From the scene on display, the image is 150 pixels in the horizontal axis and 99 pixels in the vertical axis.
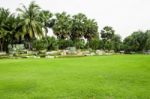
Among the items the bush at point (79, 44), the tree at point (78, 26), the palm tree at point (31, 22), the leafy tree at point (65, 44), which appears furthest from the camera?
the tree at point (78, 26)

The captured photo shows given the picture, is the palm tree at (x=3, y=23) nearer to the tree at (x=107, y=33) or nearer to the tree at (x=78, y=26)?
the tree at (x=78, y=26)

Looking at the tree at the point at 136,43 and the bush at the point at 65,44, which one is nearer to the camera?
the bush at the point at 65,44

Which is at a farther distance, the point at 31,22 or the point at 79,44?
the point at 79,44

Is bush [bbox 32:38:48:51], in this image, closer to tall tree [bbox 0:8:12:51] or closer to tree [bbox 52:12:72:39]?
tall tree [bbox 0:8:12:51]

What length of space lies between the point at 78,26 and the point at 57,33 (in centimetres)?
771

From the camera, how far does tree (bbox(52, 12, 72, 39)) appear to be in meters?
74.9

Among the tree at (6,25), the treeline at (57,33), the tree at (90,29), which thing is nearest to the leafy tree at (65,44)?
the treeline at (57,33)

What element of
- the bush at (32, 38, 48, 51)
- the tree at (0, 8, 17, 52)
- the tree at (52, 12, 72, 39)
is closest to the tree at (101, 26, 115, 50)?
the tree at (52, 12, 72, 39)

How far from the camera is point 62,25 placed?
7531 centimetres

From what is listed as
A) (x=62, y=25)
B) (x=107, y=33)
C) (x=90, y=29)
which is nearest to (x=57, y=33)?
(x=62, y=25)

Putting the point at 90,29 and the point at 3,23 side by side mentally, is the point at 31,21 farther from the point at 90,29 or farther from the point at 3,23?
the point at 90,29

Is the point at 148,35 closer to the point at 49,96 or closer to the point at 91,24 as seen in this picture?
the point at 91,24

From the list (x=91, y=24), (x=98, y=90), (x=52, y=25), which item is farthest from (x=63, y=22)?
(x=98, y=90)

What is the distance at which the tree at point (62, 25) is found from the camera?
7494 cm
